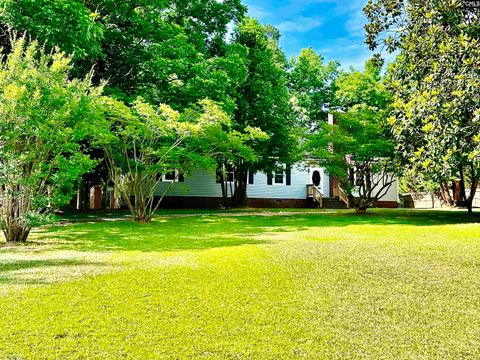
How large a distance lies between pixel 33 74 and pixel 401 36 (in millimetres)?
7294

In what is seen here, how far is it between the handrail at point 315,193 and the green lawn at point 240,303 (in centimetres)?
1987

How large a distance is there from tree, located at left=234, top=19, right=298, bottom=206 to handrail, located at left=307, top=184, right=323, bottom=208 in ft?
18.6

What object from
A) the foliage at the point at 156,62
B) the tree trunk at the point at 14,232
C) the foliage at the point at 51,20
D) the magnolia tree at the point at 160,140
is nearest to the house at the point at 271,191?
the foliage at the point at 156,62

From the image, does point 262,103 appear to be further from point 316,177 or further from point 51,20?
point 51,20

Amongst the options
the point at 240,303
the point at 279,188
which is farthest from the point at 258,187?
the point at 240,303

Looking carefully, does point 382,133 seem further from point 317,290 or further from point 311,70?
point 311,70

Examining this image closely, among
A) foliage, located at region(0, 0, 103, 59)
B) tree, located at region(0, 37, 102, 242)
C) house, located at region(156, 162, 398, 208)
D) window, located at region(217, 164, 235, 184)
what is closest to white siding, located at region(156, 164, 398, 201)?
house, located at region(156, 162, 398, 208)

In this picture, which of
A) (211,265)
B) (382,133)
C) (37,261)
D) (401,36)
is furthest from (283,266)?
(382,133)

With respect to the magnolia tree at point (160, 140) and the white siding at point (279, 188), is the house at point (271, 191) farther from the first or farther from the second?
the magnolia tree at point (160, 140)

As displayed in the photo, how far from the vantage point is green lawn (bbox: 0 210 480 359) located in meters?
3.07

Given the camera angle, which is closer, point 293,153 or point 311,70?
point 293,153

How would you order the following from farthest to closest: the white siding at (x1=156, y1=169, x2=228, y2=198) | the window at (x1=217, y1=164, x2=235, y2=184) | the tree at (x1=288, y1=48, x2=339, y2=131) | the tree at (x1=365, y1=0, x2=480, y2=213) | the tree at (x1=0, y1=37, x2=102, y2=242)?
the tree at (x1=288, y1=48, x2=339, y2=131)
the white siding at (x1=156, y1=169, x2=228, y2=198)
the window at (x1=217, y1=164, x2=235, y2=184)
the tree at (x1=0, y1=37, x2=102, y2=242)
the tree at (x1=365, y1=0, x2=480, y2=213)

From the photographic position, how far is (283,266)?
607 cm

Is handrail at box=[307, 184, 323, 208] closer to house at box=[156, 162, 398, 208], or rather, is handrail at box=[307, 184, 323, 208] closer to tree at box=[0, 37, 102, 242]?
house at box=[156, 162, 398, 208]
